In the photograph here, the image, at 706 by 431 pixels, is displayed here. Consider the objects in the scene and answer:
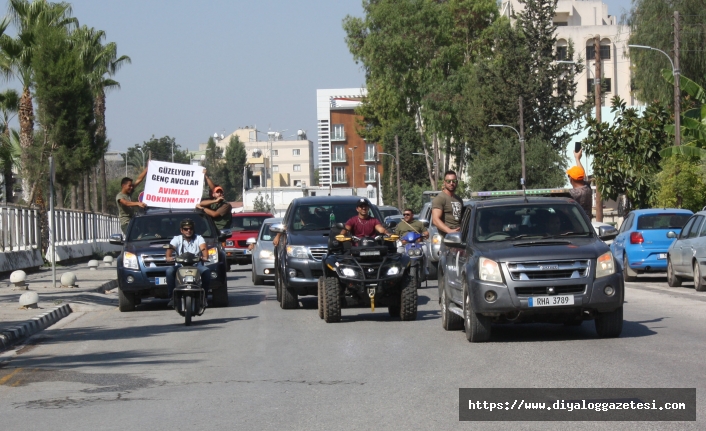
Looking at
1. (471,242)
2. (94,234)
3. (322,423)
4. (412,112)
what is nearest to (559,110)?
(412,112)

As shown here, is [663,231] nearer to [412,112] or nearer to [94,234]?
[94,234]

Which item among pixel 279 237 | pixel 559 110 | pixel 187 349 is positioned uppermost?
pixel 559 110

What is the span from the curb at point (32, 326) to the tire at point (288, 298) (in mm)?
3922

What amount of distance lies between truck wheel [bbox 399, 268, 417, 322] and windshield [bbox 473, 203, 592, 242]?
2519 mm

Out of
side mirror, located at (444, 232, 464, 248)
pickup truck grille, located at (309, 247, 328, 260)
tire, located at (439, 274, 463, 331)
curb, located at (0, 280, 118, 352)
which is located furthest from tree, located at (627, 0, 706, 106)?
side mirror, located at (444, 232, 464, 248)

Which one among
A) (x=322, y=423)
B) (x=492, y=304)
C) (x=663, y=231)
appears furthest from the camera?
(x=663, y=231)

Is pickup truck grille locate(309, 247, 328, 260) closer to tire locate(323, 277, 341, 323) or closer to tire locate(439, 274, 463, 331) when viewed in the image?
tire locate(323, 277, 341, 323)

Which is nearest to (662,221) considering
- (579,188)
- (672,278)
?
(672,278)

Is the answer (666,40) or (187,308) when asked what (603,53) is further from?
(187,308)

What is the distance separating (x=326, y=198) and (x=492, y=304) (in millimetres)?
7952

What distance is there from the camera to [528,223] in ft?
41.9

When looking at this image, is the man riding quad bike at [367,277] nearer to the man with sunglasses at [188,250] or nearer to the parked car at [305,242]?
the parked car at [305,242]

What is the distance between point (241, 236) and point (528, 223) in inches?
813

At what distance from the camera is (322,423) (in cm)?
788
